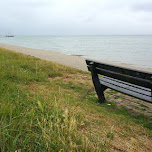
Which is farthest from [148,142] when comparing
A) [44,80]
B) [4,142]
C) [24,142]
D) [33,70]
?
[33,70]

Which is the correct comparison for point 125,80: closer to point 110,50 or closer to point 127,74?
point 127,74

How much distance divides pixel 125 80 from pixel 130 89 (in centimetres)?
34

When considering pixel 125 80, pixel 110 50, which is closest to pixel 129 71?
pixel 125 80

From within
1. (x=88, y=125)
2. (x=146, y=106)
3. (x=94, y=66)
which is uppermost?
(x=94, y=66)

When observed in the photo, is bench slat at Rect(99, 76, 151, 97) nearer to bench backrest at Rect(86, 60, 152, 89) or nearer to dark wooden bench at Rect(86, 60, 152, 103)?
dark wooden bench at Rect(86, 60, 152, 103)

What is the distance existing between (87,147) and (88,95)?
3.06 metres

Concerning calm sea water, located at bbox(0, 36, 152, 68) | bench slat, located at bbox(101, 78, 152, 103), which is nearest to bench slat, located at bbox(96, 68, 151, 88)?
bench slat, located at bbox(101, 78, 152, 103)

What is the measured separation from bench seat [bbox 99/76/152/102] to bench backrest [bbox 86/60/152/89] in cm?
31

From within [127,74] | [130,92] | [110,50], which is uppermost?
[127,74]

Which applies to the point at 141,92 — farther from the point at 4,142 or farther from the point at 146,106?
the point at 4,142

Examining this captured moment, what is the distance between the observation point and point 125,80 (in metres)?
3.33

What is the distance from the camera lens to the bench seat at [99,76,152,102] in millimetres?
3248

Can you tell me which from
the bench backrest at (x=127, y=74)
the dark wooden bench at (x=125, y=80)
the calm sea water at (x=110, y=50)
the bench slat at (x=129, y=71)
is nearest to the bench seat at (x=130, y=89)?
the dark wooden bench at (x=125, y=80)

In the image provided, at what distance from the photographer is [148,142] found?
2410 millimetres
